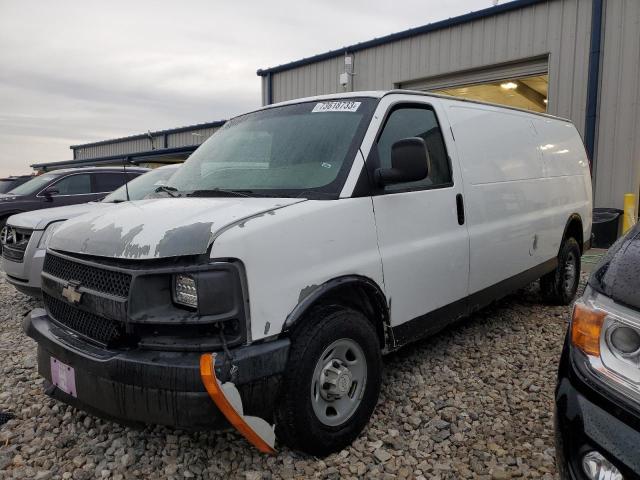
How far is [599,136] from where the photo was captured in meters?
9.21

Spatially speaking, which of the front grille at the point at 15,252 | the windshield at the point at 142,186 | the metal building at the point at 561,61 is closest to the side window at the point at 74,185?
the windshield at the point at 142,186

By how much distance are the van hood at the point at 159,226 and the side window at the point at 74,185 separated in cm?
631

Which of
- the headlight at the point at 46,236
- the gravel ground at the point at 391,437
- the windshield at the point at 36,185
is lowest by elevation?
the gravel ground at the point at 391,437

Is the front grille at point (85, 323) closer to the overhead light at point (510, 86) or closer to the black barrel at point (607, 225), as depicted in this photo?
the black barrel at point (607, 225)

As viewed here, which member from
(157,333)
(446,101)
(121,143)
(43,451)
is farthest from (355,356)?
(121,143)

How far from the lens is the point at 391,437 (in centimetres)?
284

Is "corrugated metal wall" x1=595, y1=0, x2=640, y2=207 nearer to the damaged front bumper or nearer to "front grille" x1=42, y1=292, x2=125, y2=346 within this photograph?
the damaged front bumper

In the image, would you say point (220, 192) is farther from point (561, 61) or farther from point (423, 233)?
point (561, 61)

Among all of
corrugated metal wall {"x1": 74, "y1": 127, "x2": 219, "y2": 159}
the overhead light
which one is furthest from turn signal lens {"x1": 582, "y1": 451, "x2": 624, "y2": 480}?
corrugated metal wall {"x1": 74, "y1": 127, "x2": 219, "y2": 159}

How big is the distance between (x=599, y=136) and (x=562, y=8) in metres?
2.53

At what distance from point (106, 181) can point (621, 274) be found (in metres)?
8.57

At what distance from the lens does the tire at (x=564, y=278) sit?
5.30m

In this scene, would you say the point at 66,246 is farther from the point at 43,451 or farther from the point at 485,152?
the point at 485,152

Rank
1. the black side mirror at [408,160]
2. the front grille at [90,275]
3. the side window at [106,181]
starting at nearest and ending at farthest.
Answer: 1. the front grille at [90,275]
2. the black side mirror at [408,160]
3. the side window at [106,181]
